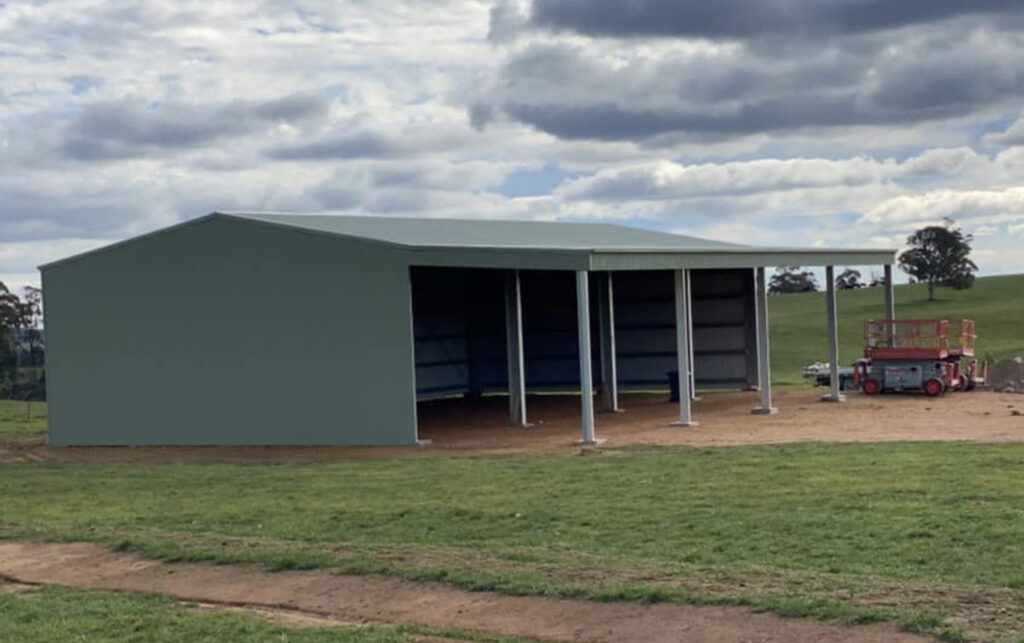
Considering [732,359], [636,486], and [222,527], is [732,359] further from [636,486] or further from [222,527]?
[222,527]

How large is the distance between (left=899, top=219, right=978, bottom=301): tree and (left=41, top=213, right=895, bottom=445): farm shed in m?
54.7

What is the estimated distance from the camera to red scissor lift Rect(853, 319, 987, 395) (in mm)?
33062

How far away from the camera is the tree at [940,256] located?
286 feet

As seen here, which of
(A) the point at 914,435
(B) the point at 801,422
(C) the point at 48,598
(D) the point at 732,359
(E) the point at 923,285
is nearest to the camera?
(C) the point at 48,598

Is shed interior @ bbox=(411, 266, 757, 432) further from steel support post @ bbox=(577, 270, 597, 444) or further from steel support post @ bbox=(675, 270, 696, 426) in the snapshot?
steel support post @ bbox=(577, 270, 597, 444)

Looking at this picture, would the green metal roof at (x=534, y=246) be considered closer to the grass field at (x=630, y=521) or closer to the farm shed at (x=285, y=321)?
the farm shed at (x=285, y=321)

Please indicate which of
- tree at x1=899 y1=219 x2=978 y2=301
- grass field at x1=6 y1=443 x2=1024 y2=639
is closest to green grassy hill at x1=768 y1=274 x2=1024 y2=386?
tree at x1=899 y1=219 x2=978 y2=301

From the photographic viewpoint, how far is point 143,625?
35.8 ft

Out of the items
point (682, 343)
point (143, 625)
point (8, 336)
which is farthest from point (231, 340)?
point (8, 336)

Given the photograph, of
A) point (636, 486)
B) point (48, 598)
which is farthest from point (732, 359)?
point (48, 598)

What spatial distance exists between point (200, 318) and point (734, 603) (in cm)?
2033

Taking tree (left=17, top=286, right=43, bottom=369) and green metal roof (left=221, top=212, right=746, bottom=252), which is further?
tree (left=17, top=286, right=43, bottom=369)

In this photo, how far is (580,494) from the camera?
16516mm

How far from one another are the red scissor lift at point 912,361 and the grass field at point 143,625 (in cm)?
2455
